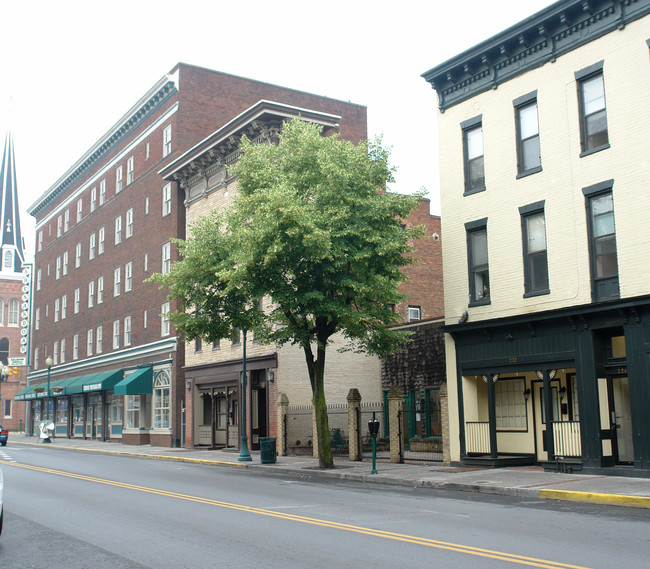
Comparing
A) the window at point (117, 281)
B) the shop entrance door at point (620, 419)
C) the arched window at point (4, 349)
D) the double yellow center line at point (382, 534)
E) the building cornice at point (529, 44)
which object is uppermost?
the building cornice at point (529, 44)

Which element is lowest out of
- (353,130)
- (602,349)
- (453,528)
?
(453,528)

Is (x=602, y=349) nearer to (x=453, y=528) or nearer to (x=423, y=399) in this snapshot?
(x=453, y=528)

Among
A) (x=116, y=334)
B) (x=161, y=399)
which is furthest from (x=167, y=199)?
(x=116, y=334)

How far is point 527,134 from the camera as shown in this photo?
20.9 m

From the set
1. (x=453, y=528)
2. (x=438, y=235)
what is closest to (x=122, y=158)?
(x=438, y=235)

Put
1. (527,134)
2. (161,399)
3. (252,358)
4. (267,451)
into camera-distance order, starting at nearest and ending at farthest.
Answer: (527,134) < (267,451) < (252,358) < (161,399)

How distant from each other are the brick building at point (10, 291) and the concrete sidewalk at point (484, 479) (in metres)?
58.1

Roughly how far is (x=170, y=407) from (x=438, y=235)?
1675cm

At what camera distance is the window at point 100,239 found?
163ft

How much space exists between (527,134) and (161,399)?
25.7 m

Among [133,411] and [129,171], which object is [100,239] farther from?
[133,411]

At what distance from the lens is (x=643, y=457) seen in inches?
675

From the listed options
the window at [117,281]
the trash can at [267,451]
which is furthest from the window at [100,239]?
the trash can at [267,451]

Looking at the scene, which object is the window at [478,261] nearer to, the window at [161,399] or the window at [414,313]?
the window at [414,313]
